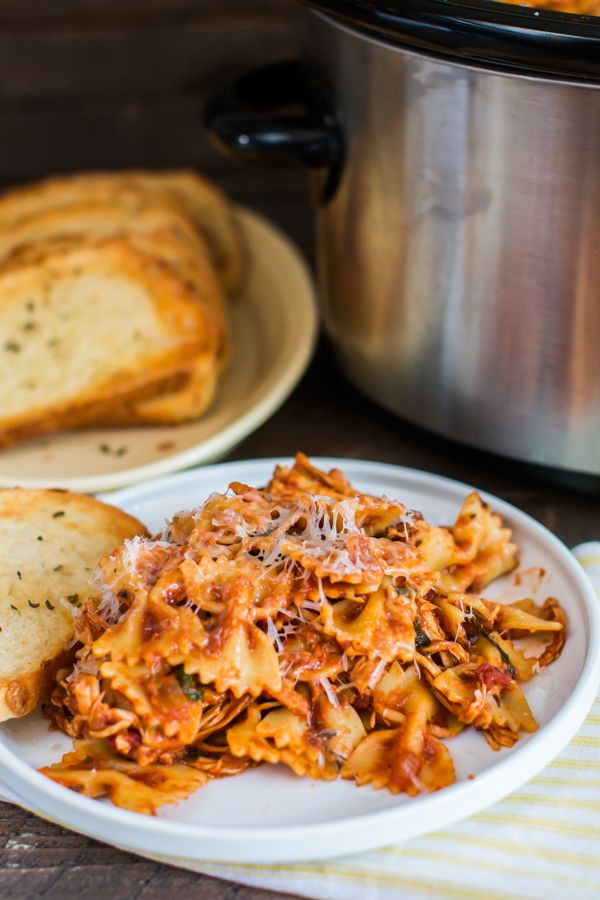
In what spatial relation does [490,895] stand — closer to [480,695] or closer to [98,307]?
[480,695]

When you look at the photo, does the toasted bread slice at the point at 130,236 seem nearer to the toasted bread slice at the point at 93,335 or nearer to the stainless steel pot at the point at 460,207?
the toasted bread slice at the point at 93,335

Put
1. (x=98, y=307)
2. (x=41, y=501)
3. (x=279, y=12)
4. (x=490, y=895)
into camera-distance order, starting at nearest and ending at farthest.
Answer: (x=490, y=895) → (x=41, y=501) → (x=98, y=307) → (x=279, y=12)

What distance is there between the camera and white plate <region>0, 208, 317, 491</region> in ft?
5.95

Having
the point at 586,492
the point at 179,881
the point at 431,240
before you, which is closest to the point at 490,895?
the point at 179,881

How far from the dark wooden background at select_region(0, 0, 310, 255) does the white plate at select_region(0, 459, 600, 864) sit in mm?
1805

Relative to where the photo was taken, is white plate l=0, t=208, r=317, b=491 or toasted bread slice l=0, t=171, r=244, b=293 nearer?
white plate l=0, t=208, r=317, b=491

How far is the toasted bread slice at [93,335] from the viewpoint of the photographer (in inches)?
79.0

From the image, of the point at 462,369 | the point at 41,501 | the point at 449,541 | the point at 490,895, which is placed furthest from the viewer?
the point at 462,369

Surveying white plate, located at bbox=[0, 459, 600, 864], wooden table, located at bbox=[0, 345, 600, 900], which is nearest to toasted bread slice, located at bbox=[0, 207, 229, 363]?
wooden table, located at bbox=[0, 345, 600, 900]

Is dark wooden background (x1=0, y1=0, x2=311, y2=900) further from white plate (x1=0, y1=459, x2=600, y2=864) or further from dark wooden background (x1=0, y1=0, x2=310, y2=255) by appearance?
white plate (x1=0, y1=459, x2=600, y2=864)

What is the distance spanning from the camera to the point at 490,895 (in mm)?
1097

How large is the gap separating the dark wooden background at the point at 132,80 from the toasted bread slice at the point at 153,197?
43 centimetres

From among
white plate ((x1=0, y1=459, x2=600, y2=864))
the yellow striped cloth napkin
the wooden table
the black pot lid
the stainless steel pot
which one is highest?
the black pot lid

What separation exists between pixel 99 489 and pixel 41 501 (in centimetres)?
20
